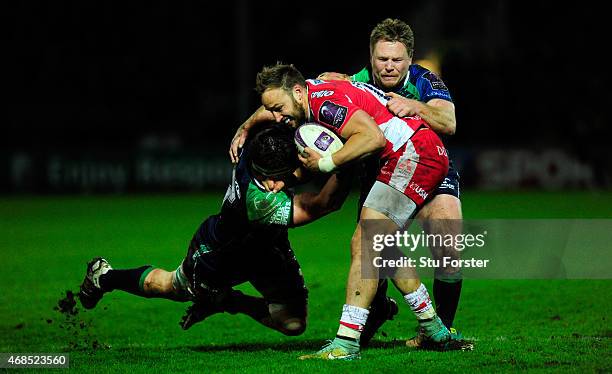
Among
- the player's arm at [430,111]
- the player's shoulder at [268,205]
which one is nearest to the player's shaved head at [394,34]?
the player's arm at [430,111]

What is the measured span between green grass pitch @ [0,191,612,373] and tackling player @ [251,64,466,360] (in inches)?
10.5

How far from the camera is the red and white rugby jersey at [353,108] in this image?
6418mm

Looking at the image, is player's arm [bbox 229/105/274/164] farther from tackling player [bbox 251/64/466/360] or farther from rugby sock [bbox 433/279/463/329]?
rugby sock [bbox 433/279/463/329]

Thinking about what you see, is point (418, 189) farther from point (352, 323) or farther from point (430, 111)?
point (352, 323)

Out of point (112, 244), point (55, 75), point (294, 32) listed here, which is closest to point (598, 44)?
point (294, 32)

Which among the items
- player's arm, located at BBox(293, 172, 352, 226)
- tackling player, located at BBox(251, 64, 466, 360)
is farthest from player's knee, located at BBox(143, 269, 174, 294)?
tackling player, located at BBox(251, 64, 466, 360)

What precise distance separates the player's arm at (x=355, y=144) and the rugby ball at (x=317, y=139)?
55 millimetres

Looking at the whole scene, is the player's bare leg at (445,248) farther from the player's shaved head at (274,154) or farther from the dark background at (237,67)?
the dark background at (237,67)

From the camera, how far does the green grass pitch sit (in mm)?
6477

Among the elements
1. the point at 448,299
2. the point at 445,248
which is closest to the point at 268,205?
the point at 445,248

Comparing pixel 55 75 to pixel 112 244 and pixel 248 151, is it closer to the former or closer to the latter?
pixel 112 244

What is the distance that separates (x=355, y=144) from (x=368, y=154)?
0.11m

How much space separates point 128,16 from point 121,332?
25826 mm

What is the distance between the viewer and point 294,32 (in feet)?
111
